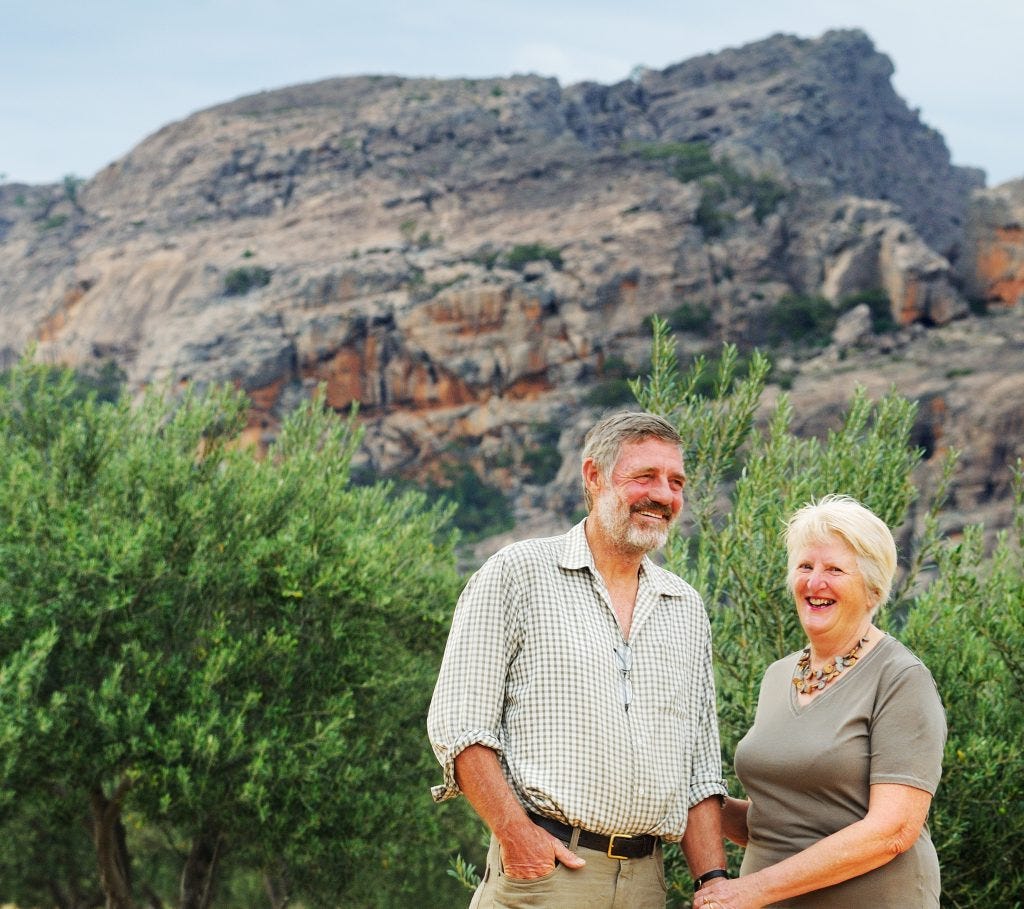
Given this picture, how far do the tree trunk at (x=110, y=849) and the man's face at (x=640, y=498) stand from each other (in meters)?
9.63

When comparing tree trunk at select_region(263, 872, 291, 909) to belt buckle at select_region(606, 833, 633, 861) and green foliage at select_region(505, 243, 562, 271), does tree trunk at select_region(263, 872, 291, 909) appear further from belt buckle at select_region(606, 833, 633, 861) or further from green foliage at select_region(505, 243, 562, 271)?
green foliage at select_region(505, 243, 562, 271)

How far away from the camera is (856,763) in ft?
10.1

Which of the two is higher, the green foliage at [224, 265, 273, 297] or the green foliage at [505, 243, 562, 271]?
the green foliage at [505, 243, 562, 271]

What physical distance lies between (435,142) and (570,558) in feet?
375

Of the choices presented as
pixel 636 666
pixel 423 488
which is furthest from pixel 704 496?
pixel 423 488

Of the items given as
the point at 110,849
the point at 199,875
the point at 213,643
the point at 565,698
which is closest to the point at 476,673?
the point at 565,698

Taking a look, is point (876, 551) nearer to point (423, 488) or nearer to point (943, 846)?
point (943, 846)

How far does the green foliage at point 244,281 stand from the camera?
9250cm

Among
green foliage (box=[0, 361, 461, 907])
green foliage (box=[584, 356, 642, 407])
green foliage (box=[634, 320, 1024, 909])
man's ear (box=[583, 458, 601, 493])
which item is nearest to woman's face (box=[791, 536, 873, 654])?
man's ear (box=[583, 458, 601, 493])

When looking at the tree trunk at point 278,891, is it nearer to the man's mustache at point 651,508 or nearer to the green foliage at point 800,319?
the man's mustache at point 651,508

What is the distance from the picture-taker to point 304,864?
13.7 meters

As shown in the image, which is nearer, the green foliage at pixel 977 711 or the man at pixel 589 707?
the man at pixel 589 707

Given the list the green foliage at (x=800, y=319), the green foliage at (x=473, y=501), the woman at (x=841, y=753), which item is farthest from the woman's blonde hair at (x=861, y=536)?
the green foliage at (x=800, y=319)

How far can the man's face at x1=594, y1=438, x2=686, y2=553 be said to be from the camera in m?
3.40
